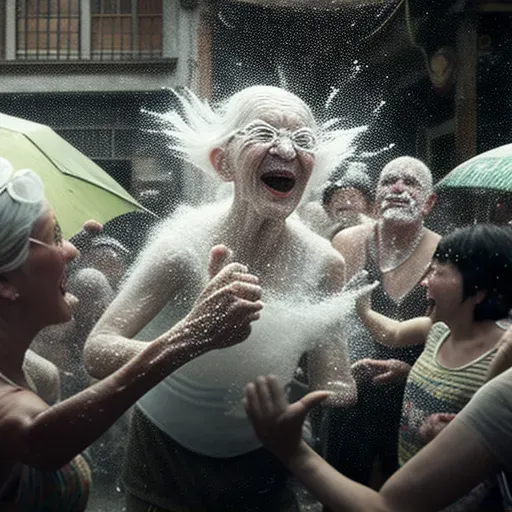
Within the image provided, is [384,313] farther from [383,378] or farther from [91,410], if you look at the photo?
[91,410]

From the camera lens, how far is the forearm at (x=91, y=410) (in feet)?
2.98

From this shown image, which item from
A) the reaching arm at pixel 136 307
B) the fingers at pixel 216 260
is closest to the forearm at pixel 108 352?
the reaching arm at pixel 136 307

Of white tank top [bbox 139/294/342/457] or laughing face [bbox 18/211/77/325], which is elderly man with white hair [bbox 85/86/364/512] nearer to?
white tank top [bbox 139/294/342/457]

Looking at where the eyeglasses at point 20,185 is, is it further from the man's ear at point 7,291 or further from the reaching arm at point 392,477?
the reaching arm at point 392,477

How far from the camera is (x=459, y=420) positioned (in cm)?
94

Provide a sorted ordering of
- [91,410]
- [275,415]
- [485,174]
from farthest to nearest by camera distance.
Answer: [485,174] → [275,415] → [91,410]

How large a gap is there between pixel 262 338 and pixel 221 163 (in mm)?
220

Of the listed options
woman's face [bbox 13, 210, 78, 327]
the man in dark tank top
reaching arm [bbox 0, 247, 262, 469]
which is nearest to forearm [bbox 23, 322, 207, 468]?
reaching arm [bbox 0, 247, 262, 469]

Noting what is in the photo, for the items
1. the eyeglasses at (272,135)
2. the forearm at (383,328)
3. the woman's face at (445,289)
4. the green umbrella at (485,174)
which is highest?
the eyeglasses at (272,135)

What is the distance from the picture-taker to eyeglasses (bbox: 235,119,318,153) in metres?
1.15

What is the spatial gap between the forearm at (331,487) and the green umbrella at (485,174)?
48 cm

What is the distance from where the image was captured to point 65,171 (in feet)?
4.44

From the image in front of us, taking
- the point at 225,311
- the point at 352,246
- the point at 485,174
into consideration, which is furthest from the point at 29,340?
the point at 485,174

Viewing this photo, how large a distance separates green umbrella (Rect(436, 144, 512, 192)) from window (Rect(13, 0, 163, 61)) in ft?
1.44
